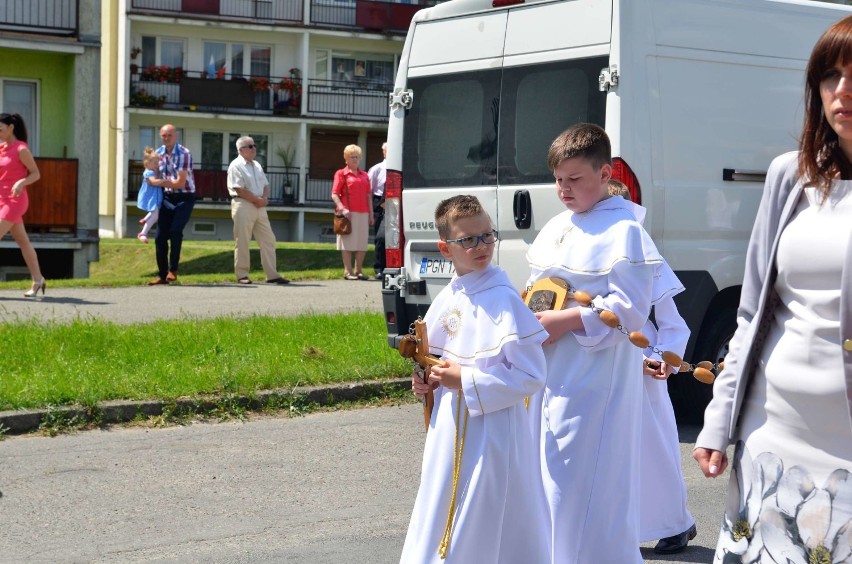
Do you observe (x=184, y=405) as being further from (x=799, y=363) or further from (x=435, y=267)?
(x=799, y=363)

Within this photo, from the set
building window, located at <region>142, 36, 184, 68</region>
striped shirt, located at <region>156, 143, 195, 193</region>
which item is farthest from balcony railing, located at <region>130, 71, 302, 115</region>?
striped shirt, located at <region>156, 143, 195, 193</region>

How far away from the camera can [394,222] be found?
32.1 feet

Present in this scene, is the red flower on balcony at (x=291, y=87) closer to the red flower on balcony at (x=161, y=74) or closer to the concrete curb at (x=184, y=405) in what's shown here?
the red flower on balcony at (x=161, y=74)

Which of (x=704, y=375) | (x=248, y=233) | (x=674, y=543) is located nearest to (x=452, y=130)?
(x=674, y=543)

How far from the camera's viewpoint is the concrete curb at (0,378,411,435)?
8242mm

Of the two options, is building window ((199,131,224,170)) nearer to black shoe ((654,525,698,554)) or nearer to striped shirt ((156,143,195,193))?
striped shirt ((156,143,195,193))

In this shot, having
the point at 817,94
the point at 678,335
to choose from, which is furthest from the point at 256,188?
the point at 817,94

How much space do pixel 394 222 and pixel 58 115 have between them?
1795cm

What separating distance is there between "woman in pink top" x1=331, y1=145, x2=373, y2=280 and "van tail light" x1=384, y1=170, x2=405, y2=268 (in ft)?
31.0

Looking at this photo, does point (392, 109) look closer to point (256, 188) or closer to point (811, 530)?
point (811, 530)

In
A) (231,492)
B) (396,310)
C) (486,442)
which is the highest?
(486,442)

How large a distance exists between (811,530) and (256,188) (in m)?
15.3

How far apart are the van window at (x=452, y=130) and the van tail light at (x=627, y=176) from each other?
1167 millimetres

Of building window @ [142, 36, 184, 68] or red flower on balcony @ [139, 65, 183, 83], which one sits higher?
building window @ [142, 36, 184, 68]
